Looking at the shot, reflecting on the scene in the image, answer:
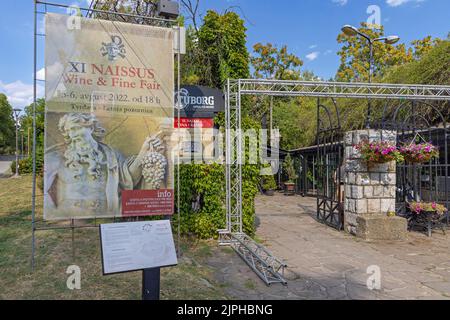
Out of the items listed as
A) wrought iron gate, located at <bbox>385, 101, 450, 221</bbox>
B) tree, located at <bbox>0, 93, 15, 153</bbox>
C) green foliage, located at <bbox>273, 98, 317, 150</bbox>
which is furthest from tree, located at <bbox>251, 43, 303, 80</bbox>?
tree, located at <bbox>0, 93, 15, 153</bbox>

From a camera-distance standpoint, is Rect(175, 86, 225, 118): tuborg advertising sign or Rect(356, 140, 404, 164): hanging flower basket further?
Rect(175, 86, 225, 118): tuborg advertising sign

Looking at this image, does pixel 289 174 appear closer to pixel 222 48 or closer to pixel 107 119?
pixel 222 48

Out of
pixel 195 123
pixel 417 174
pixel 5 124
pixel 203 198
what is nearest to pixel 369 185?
pixel 417 174

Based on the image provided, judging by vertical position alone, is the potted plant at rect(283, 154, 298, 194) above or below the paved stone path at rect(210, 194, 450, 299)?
above

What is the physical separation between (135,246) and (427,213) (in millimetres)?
6865

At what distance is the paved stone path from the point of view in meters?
4.15

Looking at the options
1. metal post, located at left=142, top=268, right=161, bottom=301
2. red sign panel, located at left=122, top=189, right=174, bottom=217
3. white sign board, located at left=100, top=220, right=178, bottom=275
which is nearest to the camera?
white sign board, located at left=100, top=220, right=178, bottom=275

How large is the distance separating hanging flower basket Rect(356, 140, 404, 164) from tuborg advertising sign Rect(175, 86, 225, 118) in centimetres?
323

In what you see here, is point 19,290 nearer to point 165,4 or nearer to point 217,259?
point 217,259

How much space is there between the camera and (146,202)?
16.3 ft

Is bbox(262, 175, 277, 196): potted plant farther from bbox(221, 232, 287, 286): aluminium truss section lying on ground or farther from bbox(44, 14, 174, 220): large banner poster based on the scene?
bbox(44, 14, 174, 220): large banner poster

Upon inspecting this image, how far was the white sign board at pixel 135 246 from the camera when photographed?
293 cm
